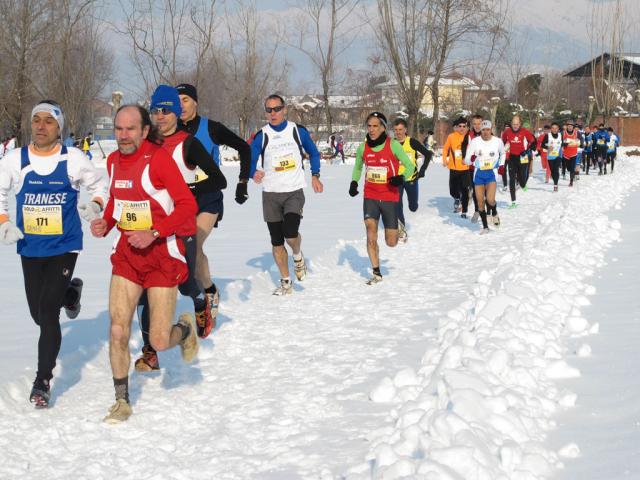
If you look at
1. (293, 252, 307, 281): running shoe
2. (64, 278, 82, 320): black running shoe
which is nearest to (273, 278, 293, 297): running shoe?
A: (293, 252, 307, 281): running shoe

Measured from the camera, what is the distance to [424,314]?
6.97 meters

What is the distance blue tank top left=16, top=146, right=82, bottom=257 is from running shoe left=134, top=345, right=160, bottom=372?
1.01 m

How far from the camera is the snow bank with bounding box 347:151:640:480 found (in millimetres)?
3361

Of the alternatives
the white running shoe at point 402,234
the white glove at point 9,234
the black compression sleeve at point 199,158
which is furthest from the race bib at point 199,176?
Answer: the white running shoe at point 402,234

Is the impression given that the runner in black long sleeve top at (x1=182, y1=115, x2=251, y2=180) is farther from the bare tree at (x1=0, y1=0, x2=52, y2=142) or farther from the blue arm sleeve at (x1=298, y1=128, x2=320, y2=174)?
the bare tree at (x1=0, y1=0, x2=52, y2=142)

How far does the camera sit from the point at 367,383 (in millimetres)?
5008

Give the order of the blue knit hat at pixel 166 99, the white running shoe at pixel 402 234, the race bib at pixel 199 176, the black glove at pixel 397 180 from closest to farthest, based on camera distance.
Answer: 1. the blue knit hat at pixel 166 99
2. the race bib at pixel 199 176
3. the black glove at pixel 397 180
4. the white running shoe at pixel 402 234

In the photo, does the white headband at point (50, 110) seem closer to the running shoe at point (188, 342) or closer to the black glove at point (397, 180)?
the running shoe at point (188, 342)

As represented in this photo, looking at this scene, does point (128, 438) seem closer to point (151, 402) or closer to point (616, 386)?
point (151, 402)

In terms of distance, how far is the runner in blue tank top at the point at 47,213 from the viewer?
470 centimetres

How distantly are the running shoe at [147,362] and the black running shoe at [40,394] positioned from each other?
31.0 inches

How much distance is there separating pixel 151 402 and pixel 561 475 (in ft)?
8.44

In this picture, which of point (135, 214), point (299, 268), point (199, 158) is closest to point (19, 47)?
point (299, 268)

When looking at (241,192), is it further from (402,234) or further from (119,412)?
(402,234)
